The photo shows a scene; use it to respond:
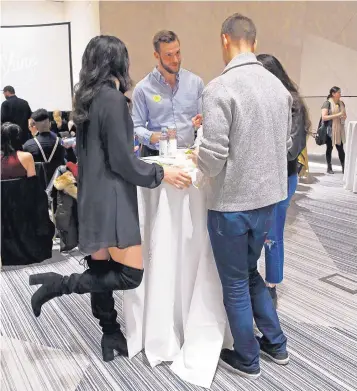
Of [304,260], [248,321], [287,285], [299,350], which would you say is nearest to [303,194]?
[304,260]

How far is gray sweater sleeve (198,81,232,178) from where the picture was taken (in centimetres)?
160

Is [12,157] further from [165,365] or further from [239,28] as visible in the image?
[239,28]

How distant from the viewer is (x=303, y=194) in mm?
5637

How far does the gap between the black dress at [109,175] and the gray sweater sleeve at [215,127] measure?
0.26 meters

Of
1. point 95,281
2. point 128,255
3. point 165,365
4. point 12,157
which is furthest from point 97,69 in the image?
point 12,157

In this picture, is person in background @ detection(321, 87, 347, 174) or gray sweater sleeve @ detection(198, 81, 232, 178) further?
person in background @ detection(321, 87, 347, 174)

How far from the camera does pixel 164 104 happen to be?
2914mm

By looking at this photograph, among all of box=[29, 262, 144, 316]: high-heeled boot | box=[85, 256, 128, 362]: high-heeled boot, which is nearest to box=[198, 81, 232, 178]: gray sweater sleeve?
box=[29, 262, 144, 316]: high-heeled boot

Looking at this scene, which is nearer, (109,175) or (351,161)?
(109,175)

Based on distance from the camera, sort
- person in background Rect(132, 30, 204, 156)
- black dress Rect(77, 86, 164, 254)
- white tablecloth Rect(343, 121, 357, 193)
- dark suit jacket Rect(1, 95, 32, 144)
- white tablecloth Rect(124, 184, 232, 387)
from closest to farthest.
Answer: black dress Rect(77, 86, 164, 254)
white tablecloth Rect(124, 184, 232, 387)
person in background Rect(132, 30, 204, 156)
white tablecloth Rect(343, 121, 357, 193)
dark suit jacket Rect(1, 95, 32, 144)

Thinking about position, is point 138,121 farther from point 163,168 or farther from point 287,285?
point 287,285

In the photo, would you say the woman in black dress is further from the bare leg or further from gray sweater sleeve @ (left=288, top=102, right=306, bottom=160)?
gray sweater sleeve @ (left=288, top=102, right=306, bottom=160)

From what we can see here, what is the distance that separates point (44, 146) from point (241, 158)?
2475 mm

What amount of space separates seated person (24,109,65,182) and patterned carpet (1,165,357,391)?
79 cm
